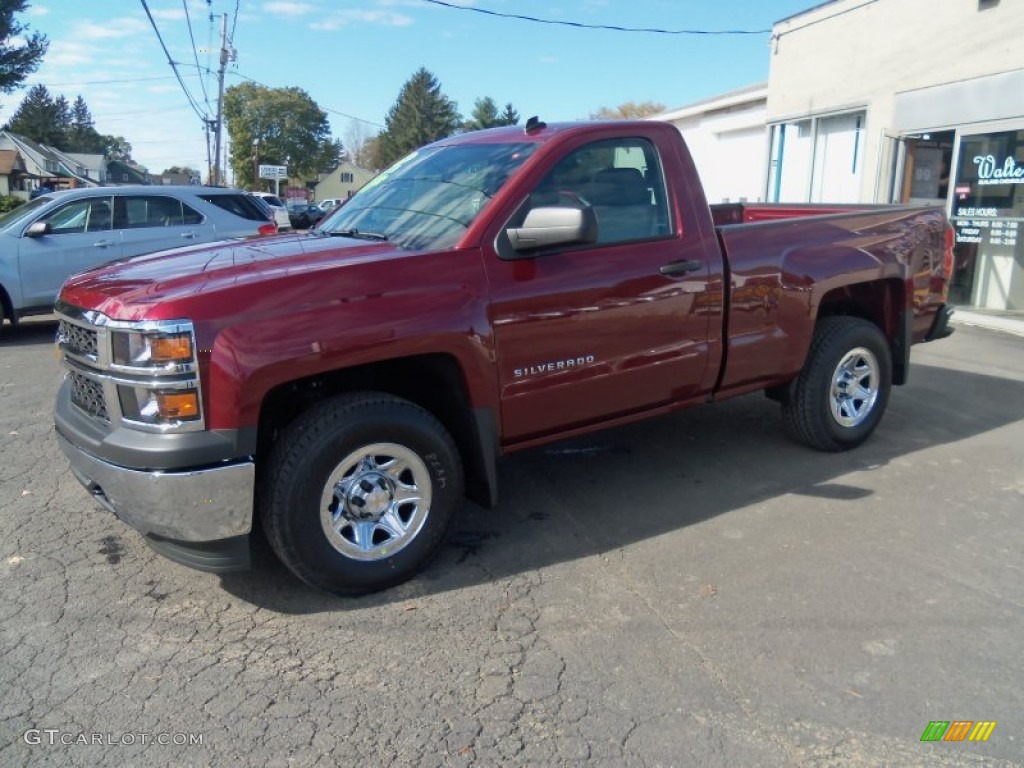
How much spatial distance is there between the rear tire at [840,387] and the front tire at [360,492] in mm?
2570

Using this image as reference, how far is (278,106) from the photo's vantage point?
95.2 m

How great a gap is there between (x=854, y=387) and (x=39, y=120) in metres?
115

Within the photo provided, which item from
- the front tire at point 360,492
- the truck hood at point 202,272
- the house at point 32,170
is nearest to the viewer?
the truck hood at point 202,272

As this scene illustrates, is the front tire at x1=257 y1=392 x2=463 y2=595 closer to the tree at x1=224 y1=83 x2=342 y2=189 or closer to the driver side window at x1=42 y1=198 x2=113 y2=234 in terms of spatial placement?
the driver side window at x1=42 y1=198 x2=113 y2=234

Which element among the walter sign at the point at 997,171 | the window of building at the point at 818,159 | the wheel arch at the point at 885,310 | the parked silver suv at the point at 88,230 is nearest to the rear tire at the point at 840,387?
the wheel arch at the point at 885,310

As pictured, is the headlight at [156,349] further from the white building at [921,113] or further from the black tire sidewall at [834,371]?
the white building at [921,113]

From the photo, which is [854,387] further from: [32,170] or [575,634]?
[32,170]

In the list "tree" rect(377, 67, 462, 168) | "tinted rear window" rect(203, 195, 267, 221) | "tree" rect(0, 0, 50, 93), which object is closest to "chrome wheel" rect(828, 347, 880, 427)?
"tinted rear window" rect(203, 195, 267, 221)

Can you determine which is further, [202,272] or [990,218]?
[990,218]

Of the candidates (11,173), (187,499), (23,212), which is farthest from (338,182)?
(187,499)

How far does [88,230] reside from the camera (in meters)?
9.87

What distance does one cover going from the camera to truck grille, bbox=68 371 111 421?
11.0 feet

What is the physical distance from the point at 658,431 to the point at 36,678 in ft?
13.3

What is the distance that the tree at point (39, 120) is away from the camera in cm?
9541
